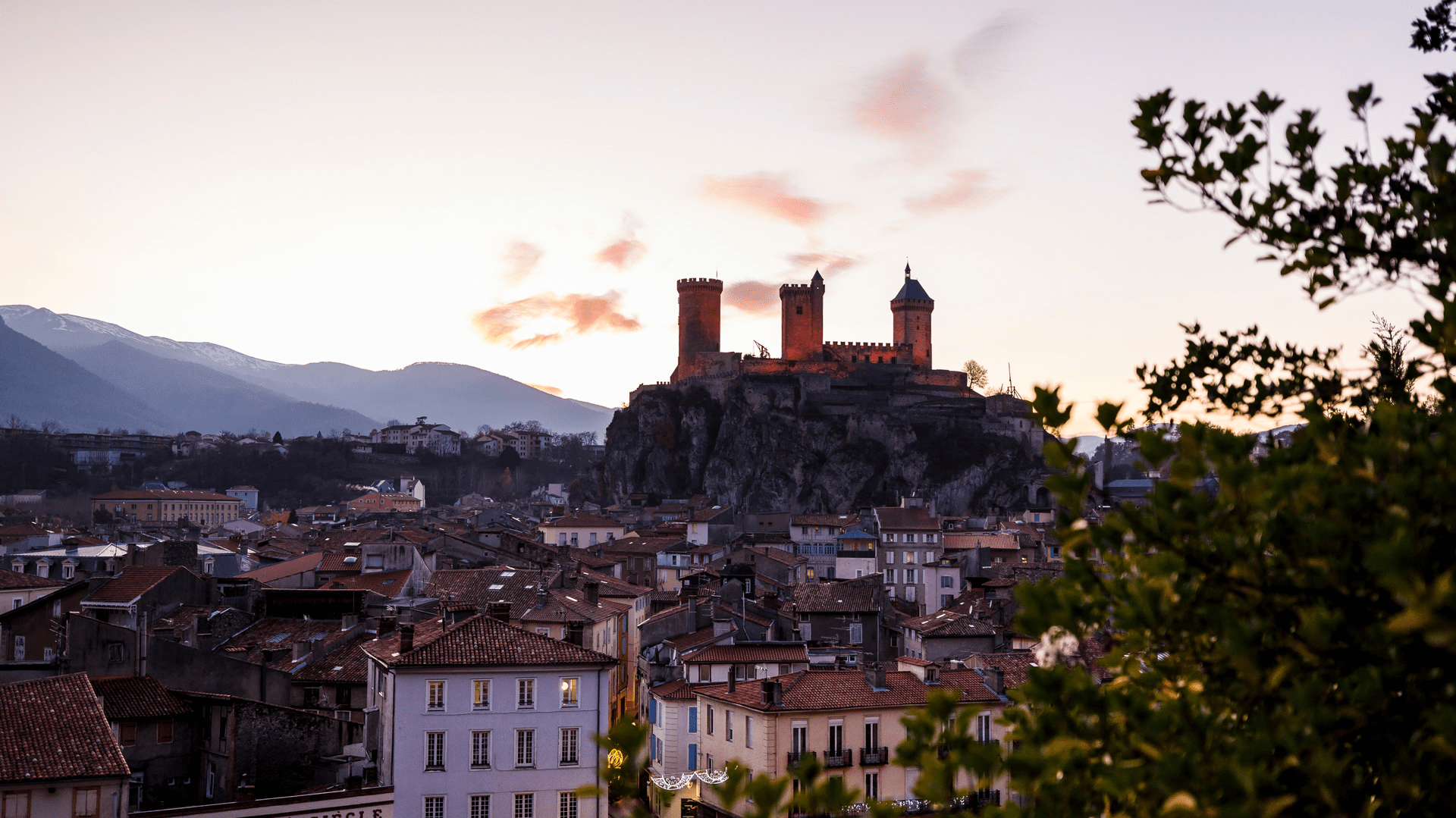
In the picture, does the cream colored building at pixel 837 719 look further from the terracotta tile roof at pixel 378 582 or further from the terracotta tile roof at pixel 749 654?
the terracotta tile roof at pixel 378 582

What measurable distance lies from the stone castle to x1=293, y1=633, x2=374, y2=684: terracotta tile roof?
108319 millimetres

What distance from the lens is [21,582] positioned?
48781 mm

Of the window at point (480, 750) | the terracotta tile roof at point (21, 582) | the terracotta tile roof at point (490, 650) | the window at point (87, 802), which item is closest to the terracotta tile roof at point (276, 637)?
the terracotta tile roof at point (490, 650)

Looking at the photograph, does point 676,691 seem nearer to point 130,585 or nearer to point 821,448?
point 130,585

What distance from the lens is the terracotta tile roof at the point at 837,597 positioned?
2000 inches

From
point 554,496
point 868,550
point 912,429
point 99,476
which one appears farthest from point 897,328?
point 99,476

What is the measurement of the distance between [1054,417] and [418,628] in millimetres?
32069

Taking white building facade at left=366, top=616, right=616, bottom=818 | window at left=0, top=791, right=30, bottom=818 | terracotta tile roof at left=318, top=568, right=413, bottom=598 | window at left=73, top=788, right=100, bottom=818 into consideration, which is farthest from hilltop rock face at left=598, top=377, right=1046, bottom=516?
window at left=0, top=791, right=30, bottom=818

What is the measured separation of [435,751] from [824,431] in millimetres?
122321

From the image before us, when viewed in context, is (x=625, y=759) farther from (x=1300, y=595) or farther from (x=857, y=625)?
(x=857, y=625)

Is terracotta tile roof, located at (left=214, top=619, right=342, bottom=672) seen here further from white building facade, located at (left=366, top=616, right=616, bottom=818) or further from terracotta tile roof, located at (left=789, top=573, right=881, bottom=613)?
terracotta tile roof, located at (left=789, top=573, right=881, bottom=613)

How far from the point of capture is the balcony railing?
30969 mm

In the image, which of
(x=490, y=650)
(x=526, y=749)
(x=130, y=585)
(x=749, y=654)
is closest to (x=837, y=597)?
(x=749, y=654)

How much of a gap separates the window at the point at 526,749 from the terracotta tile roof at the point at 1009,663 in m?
13.1
